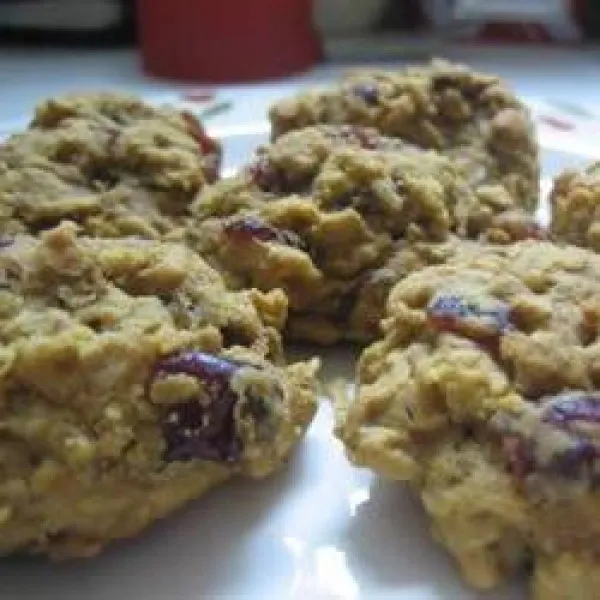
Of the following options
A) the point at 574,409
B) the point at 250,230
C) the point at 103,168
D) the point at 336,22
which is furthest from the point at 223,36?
the point at 574,409

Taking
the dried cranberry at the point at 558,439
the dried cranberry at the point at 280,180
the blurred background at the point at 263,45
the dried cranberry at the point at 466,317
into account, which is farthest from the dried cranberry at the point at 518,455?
the blurred background at the point at 263,45

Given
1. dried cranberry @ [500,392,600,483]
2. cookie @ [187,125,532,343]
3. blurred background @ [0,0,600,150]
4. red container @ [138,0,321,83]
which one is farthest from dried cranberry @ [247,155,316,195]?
red container @ [138,0,321,83]

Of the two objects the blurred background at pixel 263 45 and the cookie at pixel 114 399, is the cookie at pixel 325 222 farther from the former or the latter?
the blurred background at pixel 263 45

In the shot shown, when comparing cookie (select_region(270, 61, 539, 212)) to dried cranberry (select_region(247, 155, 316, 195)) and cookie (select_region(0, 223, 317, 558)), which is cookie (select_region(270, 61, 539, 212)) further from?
cookie (select_region(0, 223, 317, 558))

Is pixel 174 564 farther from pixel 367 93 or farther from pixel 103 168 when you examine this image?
pixel 367 93

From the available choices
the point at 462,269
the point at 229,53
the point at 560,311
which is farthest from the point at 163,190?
the point at 229,53
